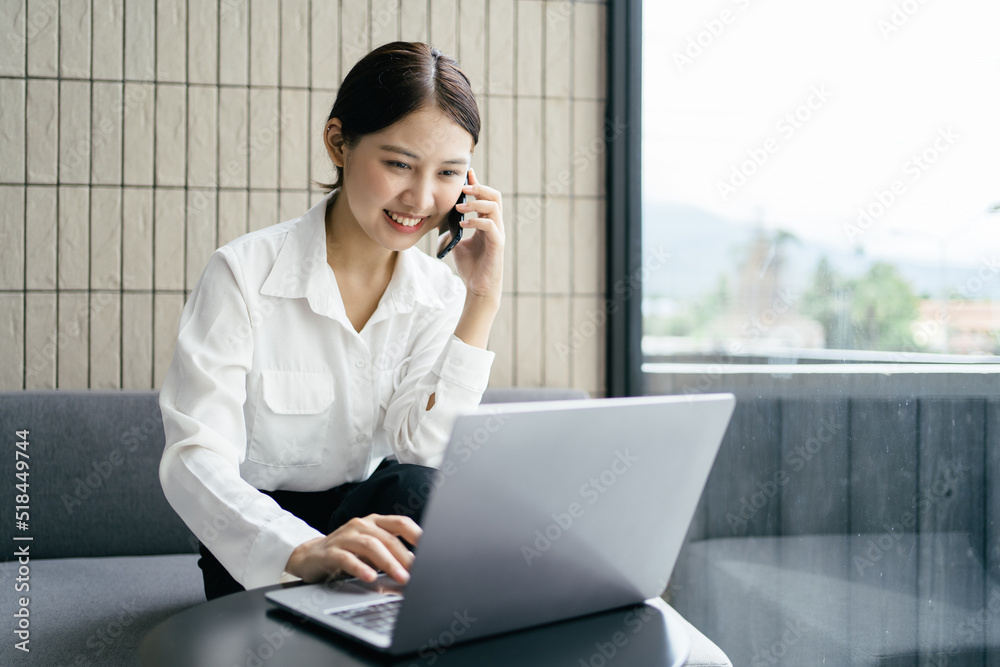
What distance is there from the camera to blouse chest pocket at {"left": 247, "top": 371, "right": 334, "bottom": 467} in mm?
1437

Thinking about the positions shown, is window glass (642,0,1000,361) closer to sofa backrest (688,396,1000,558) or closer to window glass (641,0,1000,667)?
window glass (641,0,1000,667)

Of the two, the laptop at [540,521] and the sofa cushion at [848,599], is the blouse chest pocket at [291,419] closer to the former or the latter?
the laptop at [540,521]

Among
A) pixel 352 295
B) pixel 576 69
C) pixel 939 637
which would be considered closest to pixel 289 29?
pixel 576 69

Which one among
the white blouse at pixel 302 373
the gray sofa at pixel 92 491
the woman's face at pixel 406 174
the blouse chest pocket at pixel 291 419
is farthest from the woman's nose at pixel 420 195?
the gray sofa at pixel 92 491

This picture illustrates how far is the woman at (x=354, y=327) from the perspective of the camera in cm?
123

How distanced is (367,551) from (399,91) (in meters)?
0.81

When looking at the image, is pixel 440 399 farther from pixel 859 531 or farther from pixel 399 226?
pixel 859 531

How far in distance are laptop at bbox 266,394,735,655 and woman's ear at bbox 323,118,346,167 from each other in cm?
87

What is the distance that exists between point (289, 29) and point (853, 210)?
1729mm

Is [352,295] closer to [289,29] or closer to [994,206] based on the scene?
[994,206]

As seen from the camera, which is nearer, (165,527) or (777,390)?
(777,390)

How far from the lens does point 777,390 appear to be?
1843mm

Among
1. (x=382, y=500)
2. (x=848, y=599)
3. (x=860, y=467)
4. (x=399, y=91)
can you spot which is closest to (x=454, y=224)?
(x=399, y=91)

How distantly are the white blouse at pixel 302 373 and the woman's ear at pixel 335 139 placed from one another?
0.37ft
